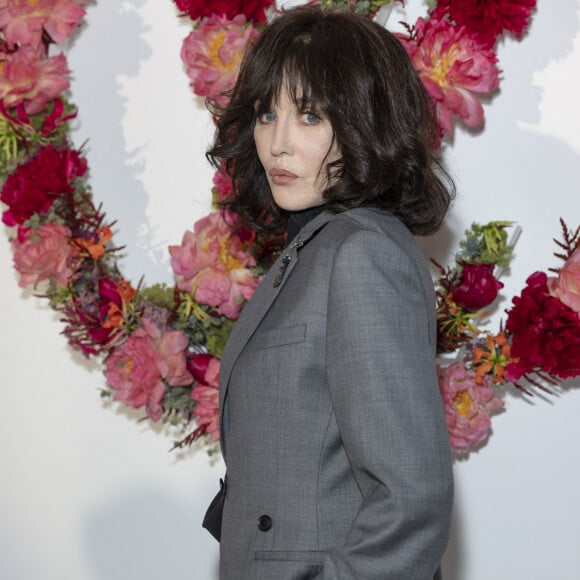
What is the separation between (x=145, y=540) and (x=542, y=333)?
1056mm

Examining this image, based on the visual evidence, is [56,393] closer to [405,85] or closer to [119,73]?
[119,73]

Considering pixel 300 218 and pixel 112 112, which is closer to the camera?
pixel 300 218

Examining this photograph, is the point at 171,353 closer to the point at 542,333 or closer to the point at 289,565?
the point at 542,333

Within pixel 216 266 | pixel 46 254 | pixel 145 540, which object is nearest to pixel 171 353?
pixel 216 266

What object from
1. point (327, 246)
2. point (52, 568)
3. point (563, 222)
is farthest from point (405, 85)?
point (52, 568)

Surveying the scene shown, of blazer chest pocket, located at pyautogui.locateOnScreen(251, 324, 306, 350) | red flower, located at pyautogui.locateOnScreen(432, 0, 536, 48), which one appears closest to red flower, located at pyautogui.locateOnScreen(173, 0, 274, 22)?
red flower, located at pyautogui.locateOnScreen(432, 0, 536, 48)

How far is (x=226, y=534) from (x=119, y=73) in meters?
1.24

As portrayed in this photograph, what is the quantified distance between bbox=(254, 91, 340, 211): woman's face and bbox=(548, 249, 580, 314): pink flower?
63 cm

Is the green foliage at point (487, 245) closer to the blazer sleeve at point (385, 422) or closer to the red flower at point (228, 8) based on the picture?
the red flower at point (228, 8)

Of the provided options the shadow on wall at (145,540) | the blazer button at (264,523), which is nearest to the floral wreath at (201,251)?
the shadow on wall at (145,540)

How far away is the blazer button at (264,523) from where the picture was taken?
1.20 meters

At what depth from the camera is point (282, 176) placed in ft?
4.37

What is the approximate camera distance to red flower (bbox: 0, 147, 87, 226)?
6.46ft

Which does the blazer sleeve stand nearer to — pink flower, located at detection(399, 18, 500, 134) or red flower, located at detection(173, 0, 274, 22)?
pink flower, located at detection(399, 18, 500, 134)
